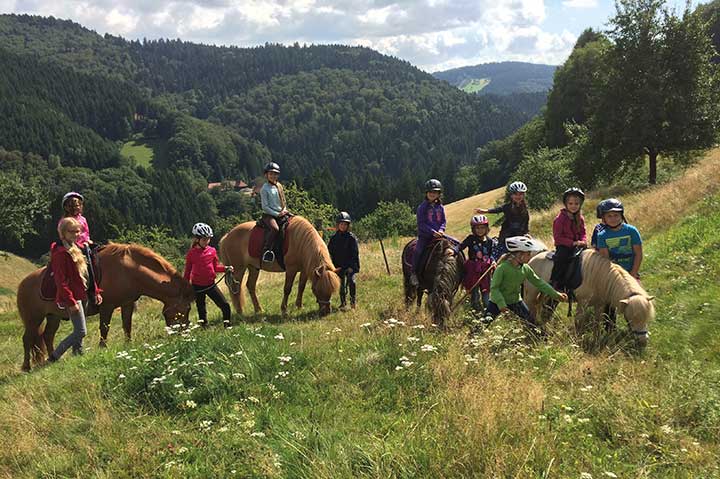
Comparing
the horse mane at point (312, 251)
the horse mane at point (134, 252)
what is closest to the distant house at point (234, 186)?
the horse mane at point (312, 251)

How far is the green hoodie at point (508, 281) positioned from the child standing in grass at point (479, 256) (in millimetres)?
1697

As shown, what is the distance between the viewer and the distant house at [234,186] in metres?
149

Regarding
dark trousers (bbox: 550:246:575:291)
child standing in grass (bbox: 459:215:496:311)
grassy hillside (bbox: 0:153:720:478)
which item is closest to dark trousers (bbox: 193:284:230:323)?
grassy hillside (bbox: 0:153:720:478)

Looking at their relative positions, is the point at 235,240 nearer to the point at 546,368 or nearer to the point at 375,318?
the point at 375,318

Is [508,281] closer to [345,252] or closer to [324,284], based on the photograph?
[324,284]

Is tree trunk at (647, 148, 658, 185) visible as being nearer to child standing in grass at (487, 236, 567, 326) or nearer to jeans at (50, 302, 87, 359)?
child standing in grass at (487, 236, 567, 326)

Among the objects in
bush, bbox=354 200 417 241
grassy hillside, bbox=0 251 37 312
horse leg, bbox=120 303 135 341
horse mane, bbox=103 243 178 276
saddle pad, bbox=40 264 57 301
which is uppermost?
horse mane, bbox=103 243 178 276

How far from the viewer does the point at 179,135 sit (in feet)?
579

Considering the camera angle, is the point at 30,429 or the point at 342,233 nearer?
the point at 30,429

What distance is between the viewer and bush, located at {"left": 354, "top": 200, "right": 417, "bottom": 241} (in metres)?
29.9

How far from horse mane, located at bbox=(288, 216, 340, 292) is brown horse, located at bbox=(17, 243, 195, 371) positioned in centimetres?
236

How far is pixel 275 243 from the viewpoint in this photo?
10.1 metres

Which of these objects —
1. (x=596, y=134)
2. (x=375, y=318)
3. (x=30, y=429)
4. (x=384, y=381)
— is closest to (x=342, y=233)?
(x=375, y=318)

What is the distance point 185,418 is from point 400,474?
2326 millimetres
